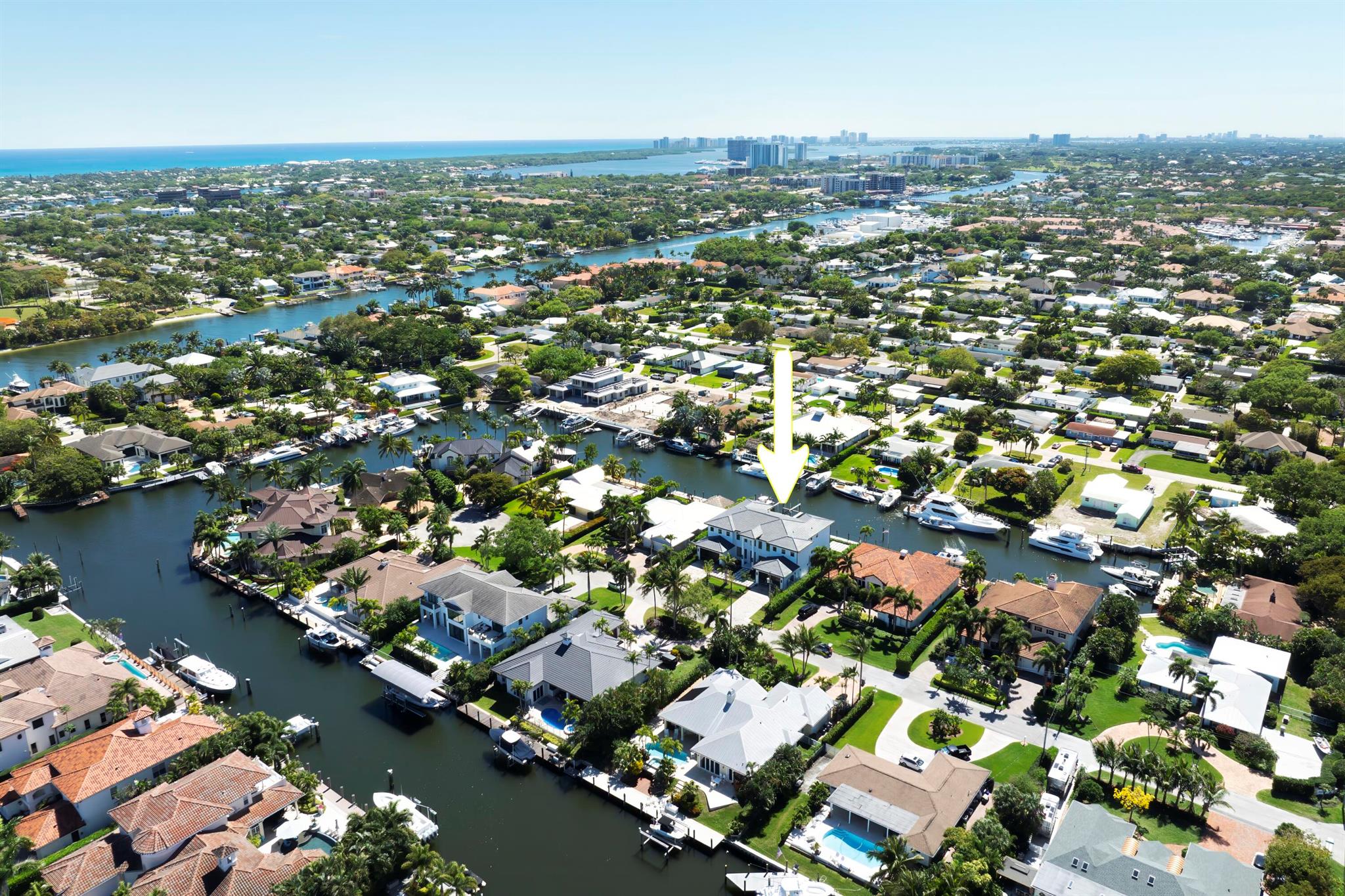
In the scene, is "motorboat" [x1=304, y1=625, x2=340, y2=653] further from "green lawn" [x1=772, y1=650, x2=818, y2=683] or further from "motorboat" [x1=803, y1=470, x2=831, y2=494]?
"motorboat" [x1=803, y1=470, x2=831, y2=494]

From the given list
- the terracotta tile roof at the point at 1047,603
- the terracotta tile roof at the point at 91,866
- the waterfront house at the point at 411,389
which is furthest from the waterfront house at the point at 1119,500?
the waterfront house at the point at 411,389

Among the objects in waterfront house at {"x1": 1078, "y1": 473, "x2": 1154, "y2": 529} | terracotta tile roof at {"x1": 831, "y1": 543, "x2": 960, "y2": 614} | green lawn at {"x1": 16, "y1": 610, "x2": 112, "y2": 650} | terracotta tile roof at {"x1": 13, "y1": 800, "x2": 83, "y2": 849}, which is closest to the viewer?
terracotta tile roof at {"x1": 13, "y1": 800, "x2": 83, "y2": 849}

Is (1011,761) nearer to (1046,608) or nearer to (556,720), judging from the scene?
(1046,608)

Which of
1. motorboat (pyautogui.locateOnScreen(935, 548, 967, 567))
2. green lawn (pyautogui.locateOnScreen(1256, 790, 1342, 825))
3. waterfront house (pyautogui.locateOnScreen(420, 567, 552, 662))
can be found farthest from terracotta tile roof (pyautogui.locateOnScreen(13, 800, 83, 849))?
green lawn (pyautogui.locateOnScreen(1256, 790, 1342, 825))

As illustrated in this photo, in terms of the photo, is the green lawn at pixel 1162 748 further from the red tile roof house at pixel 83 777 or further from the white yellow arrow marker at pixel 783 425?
the red tile roof house at pixel 83 777

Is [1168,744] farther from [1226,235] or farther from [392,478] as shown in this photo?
[1226,235]

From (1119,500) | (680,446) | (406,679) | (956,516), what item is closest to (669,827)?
(406,679)
